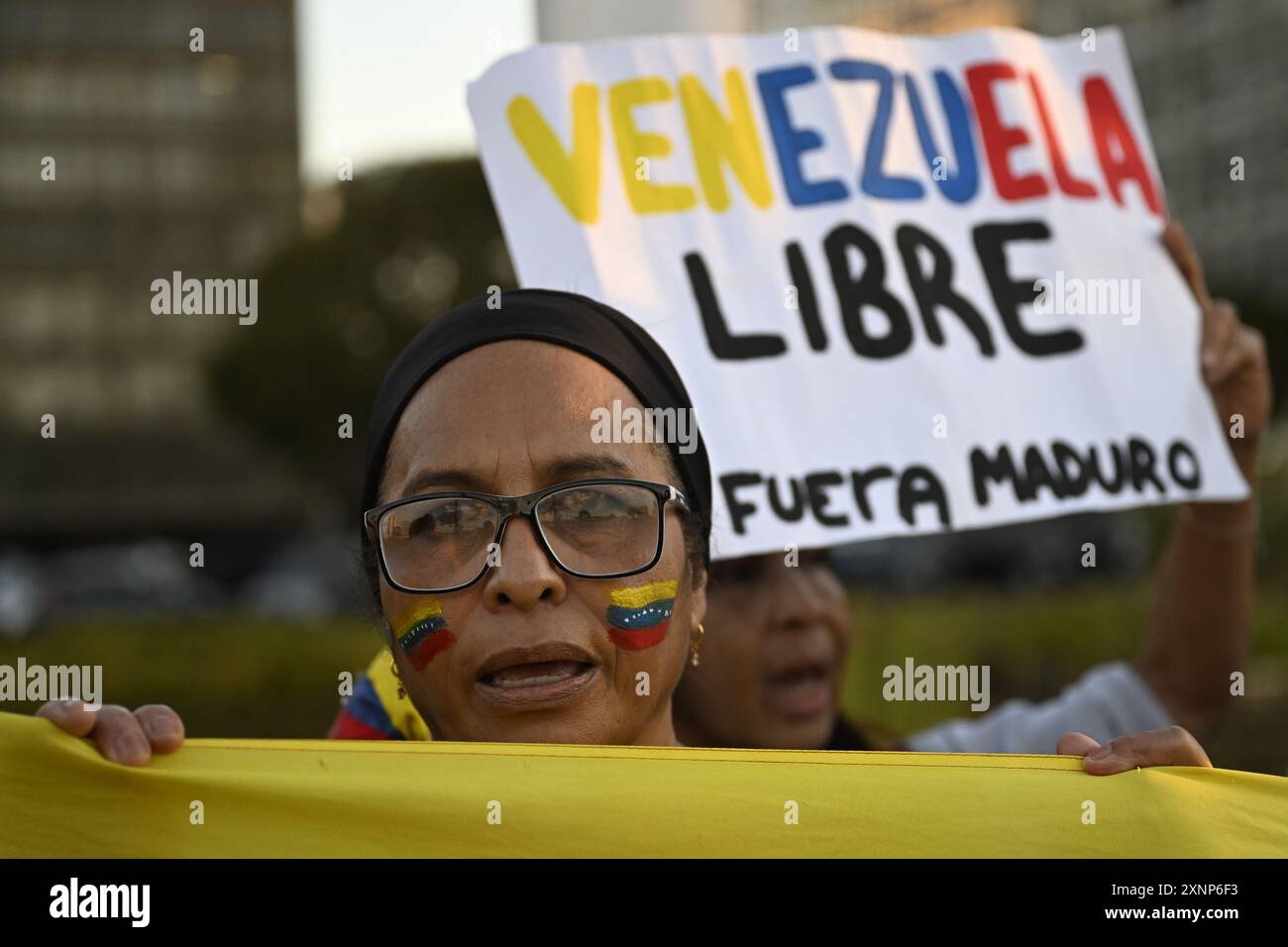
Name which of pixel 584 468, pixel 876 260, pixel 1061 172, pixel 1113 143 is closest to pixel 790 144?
pixel 876 260

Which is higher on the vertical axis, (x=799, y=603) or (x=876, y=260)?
(x=876, y=260)

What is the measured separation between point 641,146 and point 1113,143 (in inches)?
51.3

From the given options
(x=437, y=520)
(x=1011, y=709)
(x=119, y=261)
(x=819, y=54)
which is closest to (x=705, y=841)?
(x=437, y=520)

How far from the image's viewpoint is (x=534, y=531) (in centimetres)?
218

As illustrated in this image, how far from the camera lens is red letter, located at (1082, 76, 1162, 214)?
4.20 m

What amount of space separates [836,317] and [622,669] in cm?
167

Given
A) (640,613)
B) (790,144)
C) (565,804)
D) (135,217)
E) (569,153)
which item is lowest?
(565,804)

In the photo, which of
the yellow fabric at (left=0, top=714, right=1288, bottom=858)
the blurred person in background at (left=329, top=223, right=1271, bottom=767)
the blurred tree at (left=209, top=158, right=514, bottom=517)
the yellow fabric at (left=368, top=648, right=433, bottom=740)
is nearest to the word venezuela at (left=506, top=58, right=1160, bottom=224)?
the blurred person in background at (left=329, top=223, right=1271, bottom=767)

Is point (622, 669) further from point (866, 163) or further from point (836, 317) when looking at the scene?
point (866, 163)

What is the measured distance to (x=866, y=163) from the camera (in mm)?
3943

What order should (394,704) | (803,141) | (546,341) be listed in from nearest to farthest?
(546,341)
(394,704)
(803,141)

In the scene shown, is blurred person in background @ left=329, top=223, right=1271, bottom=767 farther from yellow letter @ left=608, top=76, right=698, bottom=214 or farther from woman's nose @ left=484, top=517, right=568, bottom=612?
woman's nose @ left=484, top=517, right=568, bottom=612

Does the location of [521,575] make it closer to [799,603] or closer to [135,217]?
[799,603]

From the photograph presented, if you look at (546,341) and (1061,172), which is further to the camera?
(1061,172)
